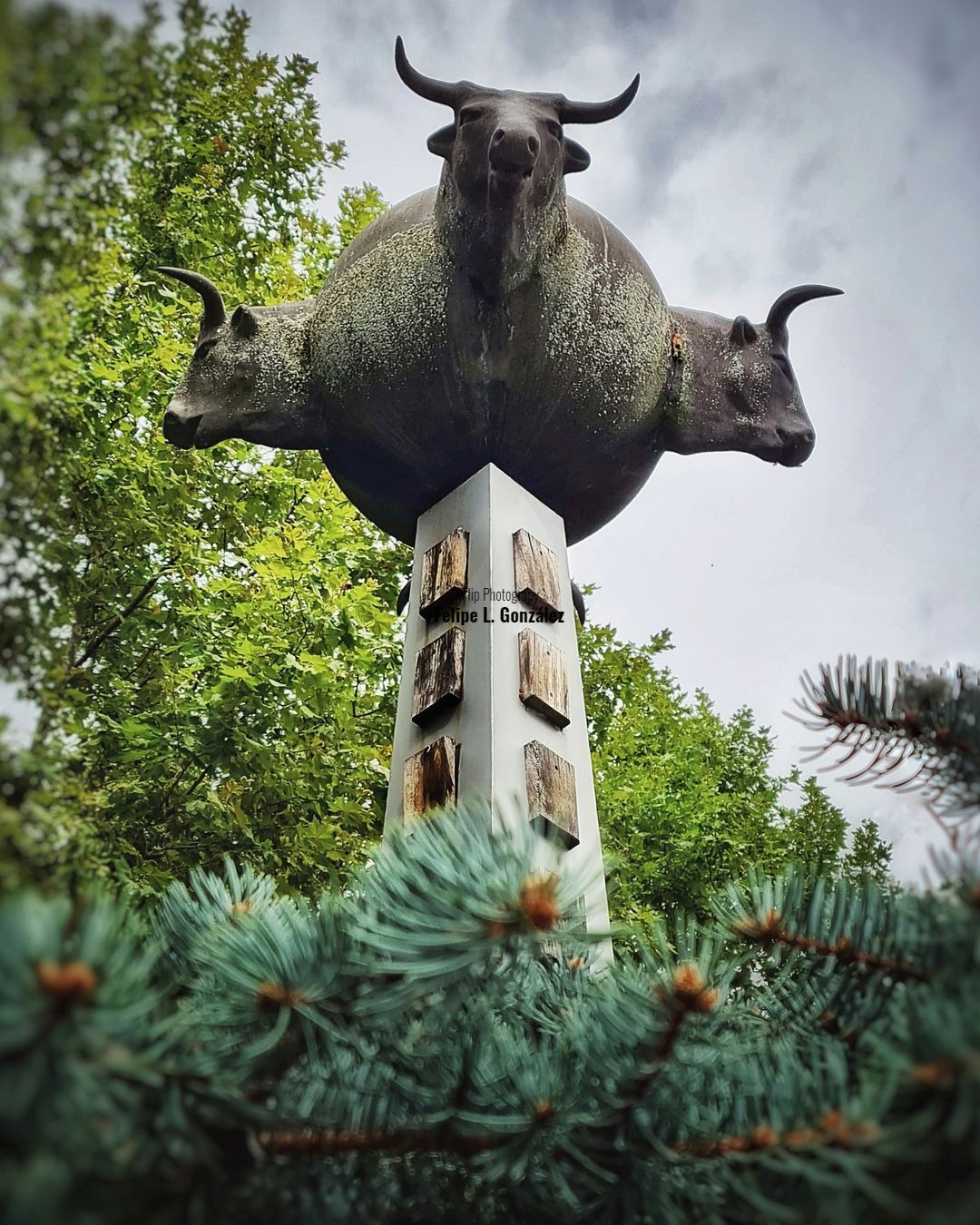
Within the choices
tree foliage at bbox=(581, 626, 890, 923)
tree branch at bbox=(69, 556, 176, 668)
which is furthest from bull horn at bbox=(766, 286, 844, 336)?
tree foliage at bbox=(581, 626, 890, 923)

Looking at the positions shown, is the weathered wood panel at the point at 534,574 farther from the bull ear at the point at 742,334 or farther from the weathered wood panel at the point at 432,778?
the bull ear at the point at 742,334

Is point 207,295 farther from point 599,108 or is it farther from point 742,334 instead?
point 742,334

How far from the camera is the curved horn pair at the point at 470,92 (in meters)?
1.92

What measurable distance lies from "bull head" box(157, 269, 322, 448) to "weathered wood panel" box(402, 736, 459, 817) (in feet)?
2.76

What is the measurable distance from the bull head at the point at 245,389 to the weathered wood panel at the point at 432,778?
0.84m

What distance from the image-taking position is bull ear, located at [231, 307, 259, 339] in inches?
91.7

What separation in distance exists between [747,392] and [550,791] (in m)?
1.19

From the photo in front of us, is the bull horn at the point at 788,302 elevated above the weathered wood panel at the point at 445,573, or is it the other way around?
the bull horn at the point at 788,302

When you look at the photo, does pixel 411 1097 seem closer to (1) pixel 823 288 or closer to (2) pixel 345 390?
(2) pixel 345 390

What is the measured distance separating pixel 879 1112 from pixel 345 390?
182 cm

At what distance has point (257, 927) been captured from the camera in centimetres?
87

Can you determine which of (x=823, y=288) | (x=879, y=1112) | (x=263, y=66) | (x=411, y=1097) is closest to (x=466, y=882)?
(x=411, y=1097)

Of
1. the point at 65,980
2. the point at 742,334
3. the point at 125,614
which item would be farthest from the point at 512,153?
the point at 125,614

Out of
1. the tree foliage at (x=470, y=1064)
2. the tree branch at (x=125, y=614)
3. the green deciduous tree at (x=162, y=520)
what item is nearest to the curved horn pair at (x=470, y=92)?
the green deciduous tree at (x=162, y=520)
